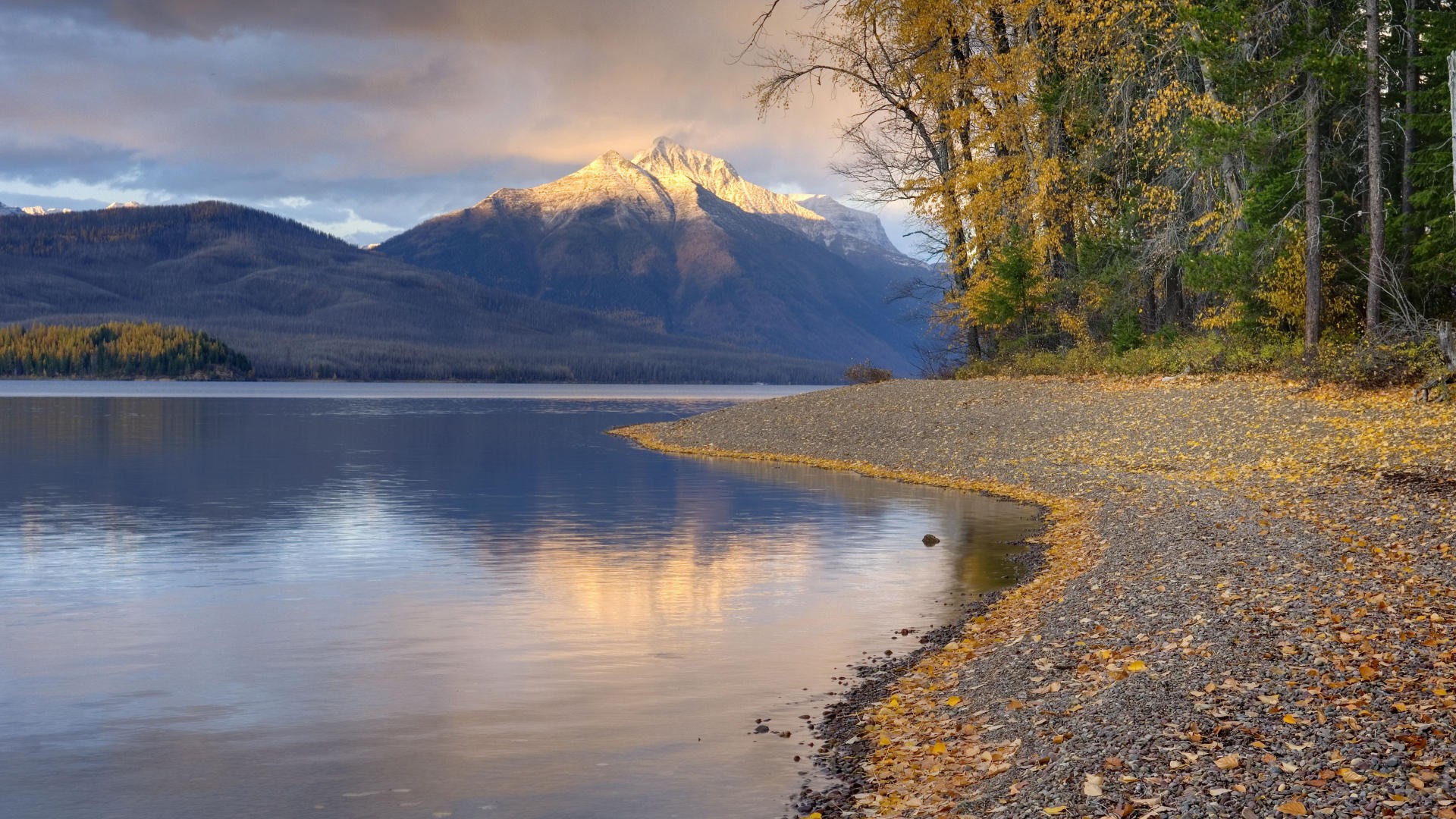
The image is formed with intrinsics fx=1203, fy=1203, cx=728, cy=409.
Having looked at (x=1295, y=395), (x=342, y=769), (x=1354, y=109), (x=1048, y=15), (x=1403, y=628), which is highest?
(x=1048, y=15)

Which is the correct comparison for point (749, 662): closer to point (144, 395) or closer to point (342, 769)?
point (342, 769)

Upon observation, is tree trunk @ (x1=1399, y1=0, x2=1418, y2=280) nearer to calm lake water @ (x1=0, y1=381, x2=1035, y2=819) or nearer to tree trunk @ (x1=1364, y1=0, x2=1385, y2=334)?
tree trunk @ (x1=1364, y1=0, x2=1385, y2=334)

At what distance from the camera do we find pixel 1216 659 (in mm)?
10586

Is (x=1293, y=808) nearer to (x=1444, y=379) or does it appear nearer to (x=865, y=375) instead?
(x=1444, y=379)

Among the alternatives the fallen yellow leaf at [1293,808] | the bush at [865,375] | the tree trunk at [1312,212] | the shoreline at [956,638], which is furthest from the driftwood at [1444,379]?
the bush at [865,375]

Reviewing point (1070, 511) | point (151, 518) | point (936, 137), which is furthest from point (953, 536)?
point (936, 137)

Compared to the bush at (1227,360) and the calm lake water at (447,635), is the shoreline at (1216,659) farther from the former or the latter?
the bush at (1227,360)

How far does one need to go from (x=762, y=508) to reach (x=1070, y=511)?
7645 millimetres

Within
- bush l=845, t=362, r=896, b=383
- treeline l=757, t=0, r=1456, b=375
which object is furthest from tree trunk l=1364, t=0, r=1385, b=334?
bush l=845, t=362, r=896, b=383

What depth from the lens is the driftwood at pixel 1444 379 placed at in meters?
26.9

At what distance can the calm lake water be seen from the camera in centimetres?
962

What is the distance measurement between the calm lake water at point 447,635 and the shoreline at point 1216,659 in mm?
1193

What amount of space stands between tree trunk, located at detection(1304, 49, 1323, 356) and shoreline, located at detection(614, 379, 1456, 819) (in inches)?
191

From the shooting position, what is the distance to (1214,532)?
18.3 m
